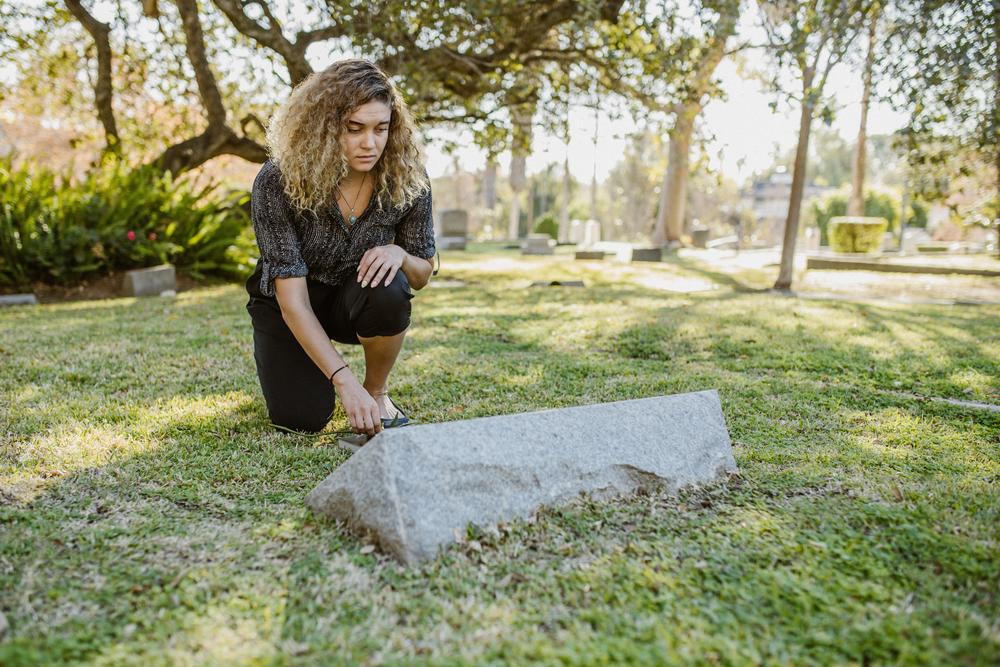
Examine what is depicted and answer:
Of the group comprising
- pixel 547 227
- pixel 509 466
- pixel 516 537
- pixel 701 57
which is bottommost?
pixel 516 537

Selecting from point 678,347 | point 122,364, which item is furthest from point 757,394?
point 122,364

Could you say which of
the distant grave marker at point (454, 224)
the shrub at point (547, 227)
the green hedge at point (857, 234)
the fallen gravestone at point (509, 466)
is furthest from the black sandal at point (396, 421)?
the shrub at point (547, 227)

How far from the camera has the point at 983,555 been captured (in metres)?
1.93

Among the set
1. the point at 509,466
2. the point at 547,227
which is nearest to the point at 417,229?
the point at 509,466

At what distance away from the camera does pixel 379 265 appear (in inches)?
115

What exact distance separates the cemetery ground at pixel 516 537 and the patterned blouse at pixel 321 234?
0.68m

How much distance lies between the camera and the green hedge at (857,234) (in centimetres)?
1747

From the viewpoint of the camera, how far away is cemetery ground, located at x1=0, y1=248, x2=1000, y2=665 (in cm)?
161

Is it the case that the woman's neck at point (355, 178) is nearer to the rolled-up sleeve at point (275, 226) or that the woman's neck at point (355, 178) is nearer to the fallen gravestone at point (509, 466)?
the rolled-up sleeve at point (275, 226)

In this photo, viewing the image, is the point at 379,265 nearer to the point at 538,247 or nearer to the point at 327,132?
the point at 327,132

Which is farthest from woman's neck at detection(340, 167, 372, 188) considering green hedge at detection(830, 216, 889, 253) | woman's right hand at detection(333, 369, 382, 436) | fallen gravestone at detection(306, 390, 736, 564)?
green hedge at detection(830, 216, 889, 253)

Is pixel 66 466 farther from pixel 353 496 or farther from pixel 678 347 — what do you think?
pixel 678 347

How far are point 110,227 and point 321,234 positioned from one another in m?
6.21

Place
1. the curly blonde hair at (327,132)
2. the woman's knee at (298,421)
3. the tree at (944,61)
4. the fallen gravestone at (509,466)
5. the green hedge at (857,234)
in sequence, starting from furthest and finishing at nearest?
the green hedge at (857,234) < the tree at (944,61) < the woman's knee at (298,421) < the curly blonde hair at (327,132) < the fallen gravestone at (509,466)
